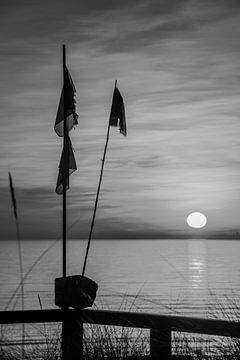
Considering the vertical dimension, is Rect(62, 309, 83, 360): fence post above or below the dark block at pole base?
below

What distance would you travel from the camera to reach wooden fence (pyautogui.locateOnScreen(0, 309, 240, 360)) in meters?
5.97

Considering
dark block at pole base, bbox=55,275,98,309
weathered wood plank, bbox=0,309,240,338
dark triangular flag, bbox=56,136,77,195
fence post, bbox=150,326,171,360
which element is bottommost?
fence post, bbox=150,326,171,360

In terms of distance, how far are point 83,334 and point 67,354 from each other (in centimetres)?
28

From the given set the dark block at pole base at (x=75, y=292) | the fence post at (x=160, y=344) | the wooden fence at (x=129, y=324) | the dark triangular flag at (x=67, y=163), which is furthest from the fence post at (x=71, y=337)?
the dark triangular flag at (x=67, y=163)

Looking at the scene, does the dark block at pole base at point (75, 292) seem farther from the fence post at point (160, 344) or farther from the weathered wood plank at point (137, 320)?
the fence post at point (160, 344)

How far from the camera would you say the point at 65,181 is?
8266 millimetres

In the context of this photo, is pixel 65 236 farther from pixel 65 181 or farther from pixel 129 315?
pixel 129 315

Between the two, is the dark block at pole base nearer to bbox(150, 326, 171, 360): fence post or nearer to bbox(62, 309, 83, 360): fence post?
bbox(62, 309, 83, 360): fence post

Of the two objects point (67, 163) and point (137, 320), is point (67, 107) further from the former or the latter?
point (137, 320)

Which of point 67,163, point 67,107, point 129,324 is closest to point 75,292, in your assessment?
point 129,324

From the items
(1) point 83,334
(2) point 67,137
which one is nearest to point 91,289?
(1) point 83,334

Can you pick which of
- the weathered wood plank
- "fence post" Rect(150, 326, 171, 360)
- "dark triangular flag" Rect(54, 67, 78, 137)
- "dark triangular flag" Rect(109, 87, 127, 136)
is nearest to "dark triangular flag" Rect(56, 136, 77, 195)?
"dark triangular flag" Rect(54, 67, 78, 137)

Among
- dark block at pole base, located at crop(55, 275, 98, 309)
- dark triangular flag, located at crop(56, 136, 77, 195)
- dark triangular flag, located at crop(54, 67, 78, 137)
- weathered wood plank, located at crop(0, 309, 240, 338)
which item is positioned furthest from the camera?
dark triangular flag, located at crop(54, 67, 78, 137)

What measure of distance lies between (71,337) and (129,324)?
0.57 meters
